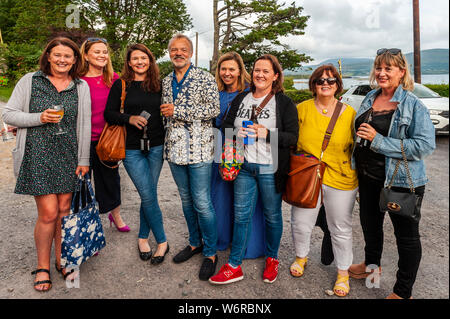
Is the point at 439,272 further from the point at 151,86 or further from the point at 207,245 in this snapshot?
the point at 151,86

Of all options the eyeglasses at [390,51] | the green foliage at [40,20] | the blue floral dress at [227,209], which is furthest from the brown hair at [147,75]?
the green foliage at [40,20]

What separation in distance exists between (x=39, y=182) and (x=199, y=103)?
146cm

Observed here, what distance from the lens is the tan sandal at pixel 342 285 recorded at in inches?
98.3

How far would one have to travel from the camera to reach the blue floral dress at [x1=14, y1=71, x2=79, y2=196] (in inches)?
93.3

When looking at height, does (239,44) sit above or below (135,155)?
above

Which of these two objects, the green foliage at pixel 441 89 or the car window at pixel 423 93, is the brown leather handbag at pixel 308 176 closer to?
the car window at pixel 423 93

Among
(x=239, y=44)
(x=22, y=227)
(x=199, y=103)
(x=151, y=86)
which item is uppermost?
(x=239, y=44)

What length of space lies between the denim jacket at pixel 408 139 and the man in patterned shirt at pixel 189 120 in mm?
1339

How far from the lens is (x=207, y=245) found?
9.48 feet

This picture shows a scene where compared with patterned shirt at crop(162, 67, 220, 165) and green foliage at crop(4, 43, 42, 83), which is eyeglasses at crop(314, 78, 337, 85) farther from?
green foliage at crop(4, 43, 42, 83)

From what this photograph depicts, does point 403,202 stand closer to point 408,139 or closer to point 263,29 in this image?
point 408,139

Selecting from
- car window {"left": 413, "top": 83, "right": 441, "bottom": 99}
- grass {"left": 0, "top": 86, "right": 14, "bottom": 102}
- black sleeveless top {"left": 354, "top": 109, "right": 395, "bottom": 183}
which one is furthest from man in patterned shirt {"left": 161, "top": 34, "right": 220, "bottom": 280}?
grass {"left": 0, "top": 86, "right": 14, "bottom": 102}

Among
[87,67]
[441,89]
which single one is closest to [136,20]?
[441,89]
